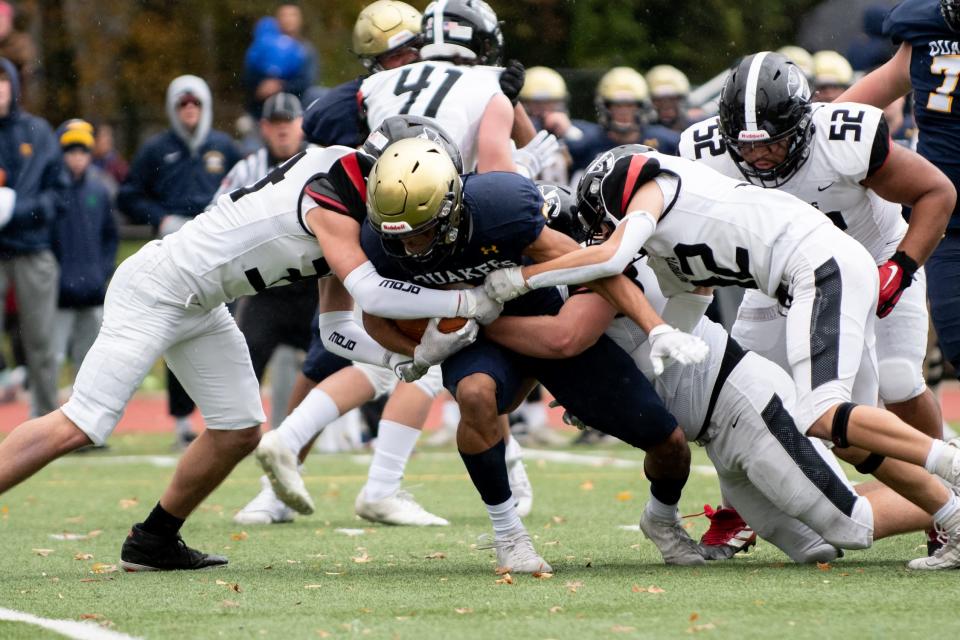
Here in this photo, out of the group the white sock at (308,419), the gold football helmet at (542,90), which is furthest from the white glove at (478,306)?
the gold football helmet at (542,90)

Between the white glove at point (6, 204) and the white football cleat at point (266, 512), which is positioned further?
the white glove at point (6, 204)

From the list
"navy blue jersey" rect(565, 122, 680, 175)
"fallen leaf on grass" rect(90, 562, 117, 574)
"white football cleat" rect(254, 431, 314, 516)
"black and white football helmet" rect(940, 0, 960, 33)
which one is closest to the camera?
"fallen leaf on grass" rect(90, 562, 117, 574)

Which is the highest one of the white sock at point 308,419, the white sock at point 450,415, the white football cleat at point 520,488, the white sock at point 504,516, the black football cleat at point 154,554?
the white sock at point 504,516

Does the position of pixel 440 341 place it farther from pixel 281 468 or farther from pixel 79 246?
pixel 79 246

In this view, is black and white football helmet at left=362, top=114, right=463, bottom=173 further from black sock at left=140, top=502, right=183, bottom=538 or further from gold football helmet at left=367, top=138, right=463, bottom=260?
black sock at left=140, top=502, right=183, bottom=538

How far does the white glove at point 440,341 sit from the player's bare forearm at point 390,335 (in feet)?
0.44

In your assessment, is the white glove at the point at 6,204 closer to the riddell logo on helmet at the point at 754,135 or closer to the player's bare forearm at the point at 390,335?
the player's bare forearm at the point at 390,335

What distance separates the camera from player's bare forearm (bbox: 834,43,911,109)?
621 cm

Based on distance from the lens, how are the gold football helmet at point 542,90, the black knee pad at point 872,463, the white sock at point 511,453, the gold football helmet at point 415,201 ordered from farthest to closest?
the gold football helmet at point 542,90
the white sock at point 511,453
the black knee pad at point 872,463
the gold football helmet at point 415,201

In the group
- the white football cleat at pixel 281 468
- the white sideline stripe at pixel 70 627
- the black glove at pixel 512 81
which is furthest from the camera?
the black glove at pixel 512 81

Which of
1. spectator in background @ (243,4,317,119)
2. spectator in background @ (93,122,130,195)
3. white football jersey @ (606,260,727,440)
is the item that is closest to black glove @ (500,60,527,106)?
white football jersey @ (606,260,727,440)

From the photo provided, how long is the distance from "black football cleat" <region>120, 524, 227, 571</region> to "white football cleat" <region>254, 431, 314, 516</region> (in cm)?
85

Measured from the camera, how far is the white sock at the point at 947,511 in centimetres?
489

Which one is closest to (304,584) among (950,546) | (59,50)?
(950,546)
